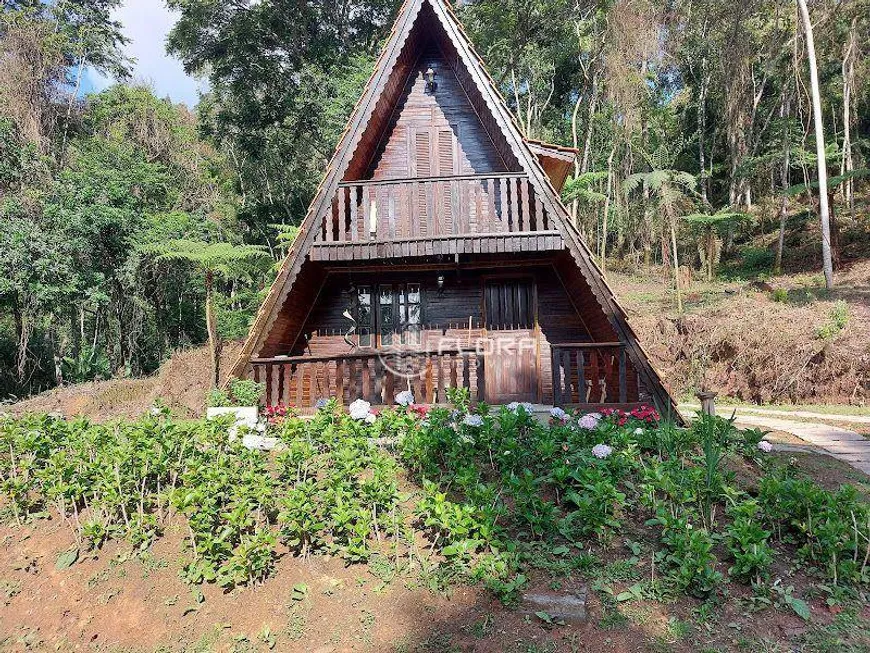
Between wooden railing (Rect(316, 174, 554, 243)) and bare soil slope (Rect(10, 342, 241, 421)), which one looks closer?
wooden railing (Rect(316, 174, 554, 243))

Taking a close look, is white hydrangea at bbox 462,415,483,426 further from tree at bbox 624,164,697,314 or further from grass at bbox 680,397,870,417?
tree at bbox 624,164,697,314

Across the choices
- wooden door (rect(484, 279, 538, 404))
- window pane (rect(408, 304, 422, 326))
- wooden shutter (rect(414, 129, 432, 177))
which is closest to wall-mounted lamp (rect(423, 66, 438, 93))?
wooden shutter (rect(414, 129, 432, 177))

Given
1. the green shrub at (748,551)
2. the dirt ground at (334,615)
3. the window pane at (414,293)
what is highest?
the window pane at (414,293)

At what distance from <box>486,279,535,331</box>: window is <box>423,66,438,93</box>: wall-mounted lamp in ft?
14.5

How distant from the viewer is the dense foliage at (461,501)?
3.77 m

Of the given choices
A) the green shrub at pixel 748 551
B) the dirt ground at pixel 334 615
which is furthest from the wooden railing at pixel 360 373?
the green shrub at pixel 748 551

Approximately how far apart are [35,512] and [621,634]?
19.2ft

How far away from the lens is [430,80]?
32.5 ft

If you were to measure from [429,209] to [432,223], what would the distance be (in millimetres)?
279

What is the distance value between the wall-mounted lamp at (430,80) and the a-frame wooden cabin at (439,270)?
4 centimetres

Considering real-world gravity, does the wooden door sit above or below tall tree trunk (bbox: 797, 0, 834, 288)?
below

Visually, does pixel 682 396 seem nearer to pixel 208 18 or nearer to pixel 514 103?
pixel 514 103

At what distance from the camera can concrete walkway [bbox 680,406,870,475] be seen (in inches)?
273

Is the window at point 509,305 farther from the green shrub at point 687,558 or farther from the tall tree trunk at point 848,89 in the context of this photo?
the tall tree trunk at point 848,89
